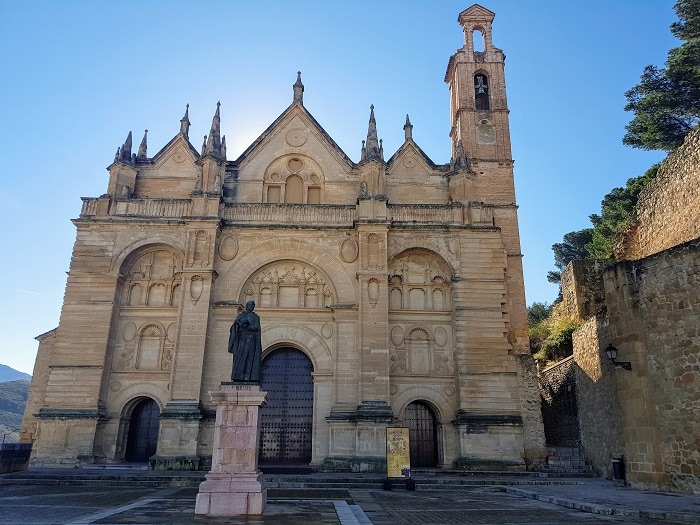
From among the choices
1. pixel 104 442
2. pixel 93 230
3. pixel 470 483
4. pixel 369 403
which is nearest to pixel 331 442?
pixel 369 403

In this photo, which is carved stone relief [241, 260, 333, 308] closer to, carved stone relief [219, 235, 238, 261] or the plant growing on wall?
carved stone relief [219, 235, 238, 261]

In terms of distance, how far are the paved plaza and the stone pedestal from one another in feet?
1.53

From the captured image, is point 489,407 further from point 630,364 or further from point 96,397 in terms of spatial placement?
point 96,397

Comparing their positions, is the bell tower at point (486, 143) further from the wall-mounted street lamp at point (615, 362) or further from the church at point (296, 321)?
the wall-mounted street lamp at point (615, 362)

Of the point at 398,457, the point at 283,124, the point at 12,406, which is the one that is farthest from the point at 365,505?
the point at 12,406

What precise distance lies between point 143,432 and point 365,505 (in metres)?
15.4

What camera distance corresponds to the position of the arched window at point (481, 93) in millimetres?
33219

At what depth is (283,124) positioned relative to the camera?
93.6ft

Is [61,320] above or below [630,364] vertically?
above

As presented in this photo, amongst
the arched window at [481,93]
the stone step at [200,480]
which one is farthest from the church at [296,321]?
the arched window at [481,93]

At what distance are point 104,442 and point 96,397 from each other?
2.00 m

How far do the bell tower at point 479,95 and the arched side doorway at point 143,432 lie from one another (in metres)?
21.3

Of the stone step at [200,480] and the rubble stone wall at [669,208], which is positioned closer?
the stone step at [200,480]

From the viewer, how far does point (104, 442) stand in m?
22.7
